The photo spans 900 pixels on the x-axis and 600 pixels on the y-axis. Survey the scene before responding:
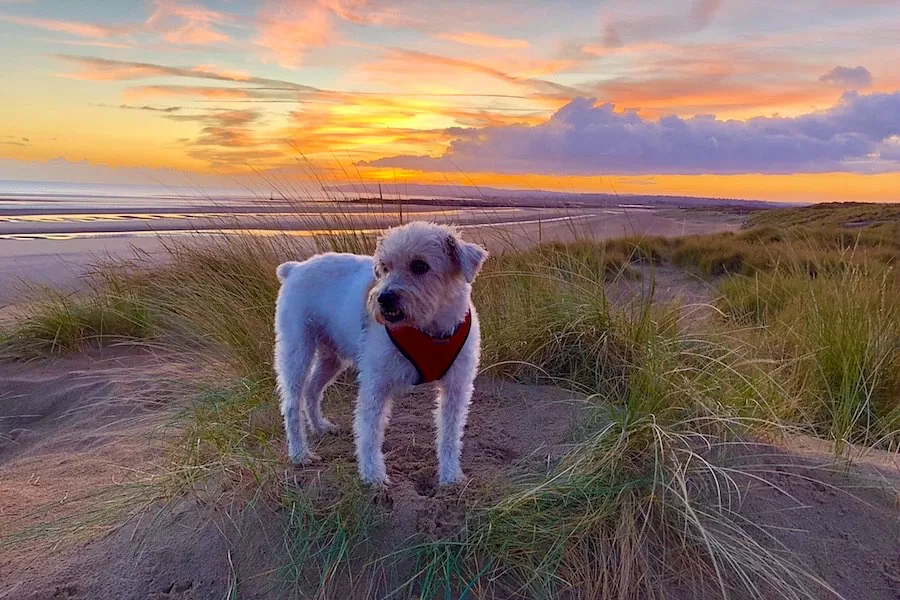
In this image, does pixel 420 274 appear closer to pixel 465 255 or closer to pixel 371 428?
pixel 465 255

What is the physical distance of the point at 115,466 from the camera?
4.73 meters

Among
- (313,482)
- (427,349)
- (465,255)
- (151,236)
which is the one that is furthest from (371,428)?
(151,236)

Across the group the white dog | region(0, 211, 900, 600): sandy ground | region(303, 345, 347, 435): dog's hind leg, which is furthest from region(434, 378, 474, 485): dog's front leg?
region(303, 345, 347, 435): dog's hind leg

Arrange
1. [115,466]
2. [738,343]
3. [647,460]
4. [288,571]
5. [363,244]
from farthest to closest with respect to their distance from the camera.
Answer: [363,244]
[738,343]
[115,466]
[647,460]
[288,571]

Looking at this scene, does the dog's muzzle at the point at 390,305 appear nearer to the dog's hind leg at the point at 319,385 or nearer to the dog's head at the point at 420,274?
the dog's head at the point at 420,274

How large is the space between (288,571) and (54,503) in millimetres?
1900

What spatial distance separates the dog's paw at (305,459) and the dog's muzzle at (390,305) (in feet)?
3.98

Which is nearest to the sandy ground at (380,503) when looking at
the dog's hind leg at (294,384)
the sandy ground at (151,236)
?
the dog's hind leg at (294,384)

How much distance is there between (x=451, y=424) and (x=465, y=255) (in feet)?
3.25

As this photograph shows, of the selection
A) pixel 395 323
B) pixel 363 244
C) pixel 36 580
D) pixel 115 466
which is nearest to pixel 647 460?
pixel 395 323

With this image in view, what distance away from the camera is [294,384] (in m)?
4.50

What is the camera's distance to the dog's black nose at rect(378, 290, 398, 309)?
3662 mm

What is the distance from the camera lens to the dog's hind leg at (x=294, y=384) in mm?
4387

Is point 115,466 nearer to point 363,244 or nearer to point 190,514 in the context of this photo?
point 190,514
